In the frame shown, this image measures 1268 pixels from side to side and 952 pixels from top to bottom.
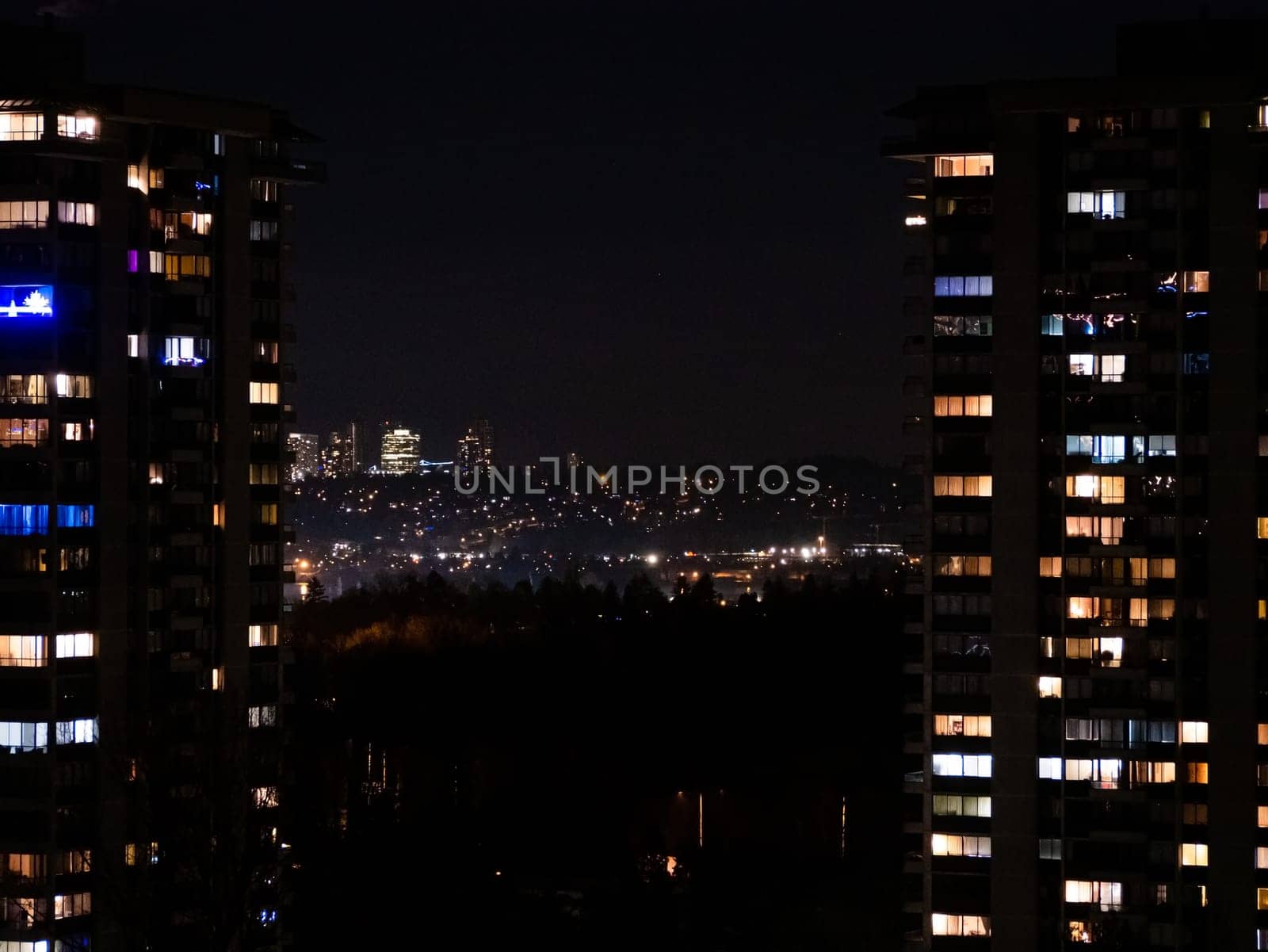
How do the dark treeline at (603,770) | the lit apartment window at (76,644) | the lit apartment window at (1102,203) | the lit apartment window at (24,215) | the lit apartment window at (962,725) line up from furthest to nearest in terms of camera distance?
the dark treeline at (603,770) < the lit apartment window at (962,725) < the lit apartment window at (1102,203) < the lit apartment window at (24,215) < the lit apartment window at (76,644)

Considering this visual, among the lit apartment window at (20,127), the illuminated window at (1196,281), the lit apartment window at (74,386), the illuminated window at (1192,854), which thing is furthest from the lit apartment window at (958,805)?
the lit apartment window at (20,127)

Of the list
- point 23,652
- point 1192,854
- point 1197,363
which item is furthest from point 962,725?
point 23,652

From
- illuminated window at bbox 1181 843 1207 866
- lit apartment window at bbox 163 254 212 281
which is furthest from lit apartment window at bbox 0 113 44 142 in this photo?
illuminated window at bbox 1181 843 1207 866

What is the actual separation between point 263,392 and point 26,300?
19.5ft

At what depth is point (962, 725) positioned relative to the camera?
43500mm

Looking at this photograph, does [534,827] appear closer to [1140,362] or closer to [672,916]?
[672,916]

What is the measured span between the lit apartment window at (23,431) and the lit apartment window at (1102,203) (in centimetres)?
2306

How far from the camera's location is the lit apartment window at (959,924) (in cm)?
4303

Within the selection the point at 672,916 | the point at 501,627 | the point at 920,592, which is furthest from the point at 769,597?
the point at 920,592

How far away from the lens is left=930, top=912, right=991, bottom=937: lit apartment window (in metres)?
43.0

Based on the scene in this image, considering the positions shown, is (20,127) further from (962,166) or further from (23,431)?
(962,166)

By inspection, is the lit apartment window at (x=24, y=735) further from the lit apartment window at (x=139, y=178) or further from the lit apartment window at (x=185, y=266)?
the lit apartment window at (x=139, y=178)

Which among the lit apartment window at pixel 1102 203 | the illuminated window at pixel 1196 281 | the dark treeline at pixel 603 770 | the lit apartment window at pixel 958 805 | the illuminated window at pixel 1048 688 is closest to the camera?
the illuminated window at pixel 1196 281

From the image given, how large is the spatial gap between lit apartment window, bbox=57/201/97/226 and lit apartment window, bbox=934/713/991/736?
2156cm
